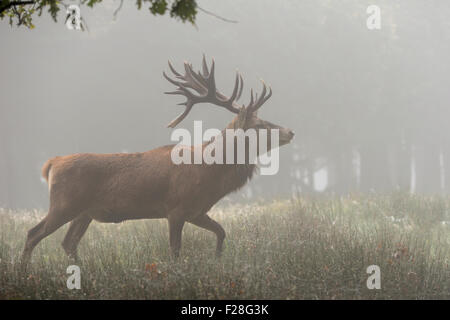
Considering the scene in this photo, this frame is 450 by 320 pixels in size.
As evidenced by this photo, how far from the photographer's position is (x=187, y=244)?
21.7ft

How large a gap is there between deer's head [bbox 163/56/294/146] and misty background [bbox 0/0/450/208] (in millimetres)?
12795

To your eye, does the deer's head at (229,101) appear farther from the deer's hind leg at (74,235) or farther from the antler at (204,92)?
the deer's hind leg at (74,235)

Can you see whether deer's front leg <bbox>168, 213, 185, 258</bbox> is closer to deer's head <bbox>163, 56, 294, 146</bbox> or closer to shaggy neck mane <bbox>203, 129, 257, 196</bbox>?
shaggy neck mane <bbox>203, 129, 257, 196</bbox>

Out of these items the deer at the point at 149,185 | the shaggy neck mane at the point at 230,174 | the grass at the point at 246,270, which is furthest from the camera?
the shaggy neck mane at the point at 230,174

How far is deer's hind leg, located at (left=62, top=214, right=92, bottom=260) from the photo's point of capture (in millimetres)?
6660

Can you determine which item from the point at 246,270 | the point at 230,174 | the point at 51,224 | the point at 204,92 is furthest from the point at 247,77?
the point at 246,270

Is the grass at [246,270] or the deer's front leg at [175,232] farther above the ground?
the deer's front leg at [175,232]

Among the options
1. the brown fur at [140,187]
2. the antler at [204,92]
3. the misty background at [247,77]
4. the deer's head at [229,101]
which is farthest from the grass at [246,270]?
the misty background at [247,77]

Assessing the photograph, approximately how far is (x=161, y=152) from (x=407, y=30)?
19020mm

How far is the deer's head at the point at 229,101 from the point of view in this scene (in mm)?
6156

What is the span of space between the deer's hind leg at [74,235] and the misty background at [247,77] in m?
13.1

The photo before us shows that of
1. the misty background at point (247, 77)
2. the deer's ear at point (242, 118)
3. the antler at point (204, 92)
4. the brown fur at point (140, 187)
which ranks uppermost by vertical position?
the misty background at point (247, 77)

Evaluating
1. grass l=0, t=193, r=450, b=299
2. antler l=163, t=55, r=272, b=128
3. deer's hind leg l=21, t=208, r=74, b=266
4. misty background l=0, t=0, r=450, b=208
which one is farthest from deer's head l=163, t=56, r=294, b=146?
misty background l=0, t=0, r=450, b=208

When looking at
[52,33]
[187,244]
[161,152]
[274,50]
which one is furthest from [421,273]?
[52,33]
